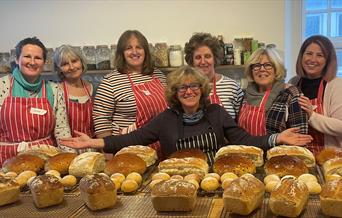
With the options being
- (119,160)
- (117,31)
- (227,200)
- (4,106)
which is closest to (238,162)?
(227,200)

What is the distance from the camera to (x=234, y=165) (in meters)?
1.60

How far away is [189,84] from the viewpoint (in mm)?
2102

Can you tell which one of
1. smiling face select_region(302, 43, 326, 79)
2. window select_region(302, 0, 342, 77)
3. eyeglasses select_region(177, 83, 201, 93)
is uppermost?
window select_region(302, 0, 342, 77)

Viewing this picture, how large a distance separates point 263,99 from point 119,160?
107 centimetres

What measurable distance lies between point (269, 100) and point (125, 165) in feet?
3.54

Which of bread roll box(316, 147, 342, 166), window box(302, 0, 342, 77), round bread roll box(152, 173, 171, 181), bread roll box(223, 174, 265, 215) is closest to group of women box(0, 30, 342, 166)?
bread roll box(316, 147, 342, 166)

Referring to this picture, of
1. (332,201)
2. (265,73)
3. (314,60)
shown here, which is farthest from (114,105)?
(332,201)

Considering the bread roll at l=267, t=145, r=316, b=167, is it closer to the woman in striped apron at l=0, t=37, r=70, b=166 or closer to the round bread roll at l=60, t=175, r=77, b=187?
the round bread roll at l=60, t=175, r=77, b=187

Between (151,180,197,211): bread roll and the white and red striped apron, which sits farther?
the white and red striped apron

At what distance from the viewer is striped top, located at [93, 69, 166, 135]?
2584 mm

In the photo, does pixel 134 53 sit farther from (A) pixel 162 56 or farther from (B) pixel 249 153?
(B) pixel 249 153

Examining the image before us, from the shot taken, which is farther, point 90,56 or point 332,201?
point 90,56

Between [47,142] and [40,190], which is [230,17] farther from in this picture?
[40,190]

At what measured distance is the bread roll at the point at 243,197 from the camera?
1218mm
